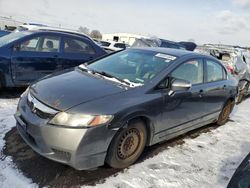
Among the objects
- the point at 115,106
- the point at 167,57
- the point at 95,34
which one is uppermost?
the point at 167,57

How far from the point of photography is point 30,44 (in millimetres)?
6848

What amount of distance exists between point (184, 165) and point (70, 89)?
1976mm

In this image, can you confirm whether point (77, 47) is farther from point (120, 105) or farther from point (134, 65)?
point (120, 105)

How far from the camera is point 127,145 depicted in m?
3.85

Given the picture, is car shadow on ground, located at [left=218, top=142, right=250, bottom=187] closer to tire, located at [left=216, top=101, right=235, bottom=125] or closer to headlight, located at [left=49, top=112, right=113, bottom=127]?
tire, located at [left=216, top=101, right=235, bottom=125]

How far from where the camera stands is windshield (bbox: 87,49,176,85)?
4.30 metres

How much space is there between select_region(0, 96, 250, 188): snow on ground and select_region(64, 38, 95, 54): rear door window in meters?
2.16

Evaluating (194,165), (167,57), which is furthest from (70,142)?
(167,57)

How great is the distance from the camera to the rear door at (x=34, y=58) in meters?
6.58

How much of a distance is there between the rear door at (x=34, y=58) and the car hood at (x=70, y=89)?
2597 millimetres

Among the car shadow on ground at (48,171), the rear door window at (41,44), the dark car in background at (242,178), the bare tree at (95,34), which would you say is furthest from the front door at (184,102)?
the bare tree at (95,34)

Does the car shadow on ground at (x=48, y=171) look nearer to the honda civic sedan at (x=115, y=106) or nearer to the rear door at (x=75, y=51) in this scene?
the honda civic sedan at (x=115, y=106)

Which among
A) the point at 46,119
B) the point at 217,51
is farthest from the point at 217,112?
the point at 217,51

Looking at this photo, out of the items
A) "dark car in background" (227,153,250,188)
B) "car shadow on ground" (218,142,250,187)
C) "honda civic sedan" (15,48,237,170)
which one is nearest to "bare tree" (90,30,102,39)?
"honda civic sedan" (15,48,237,170)
